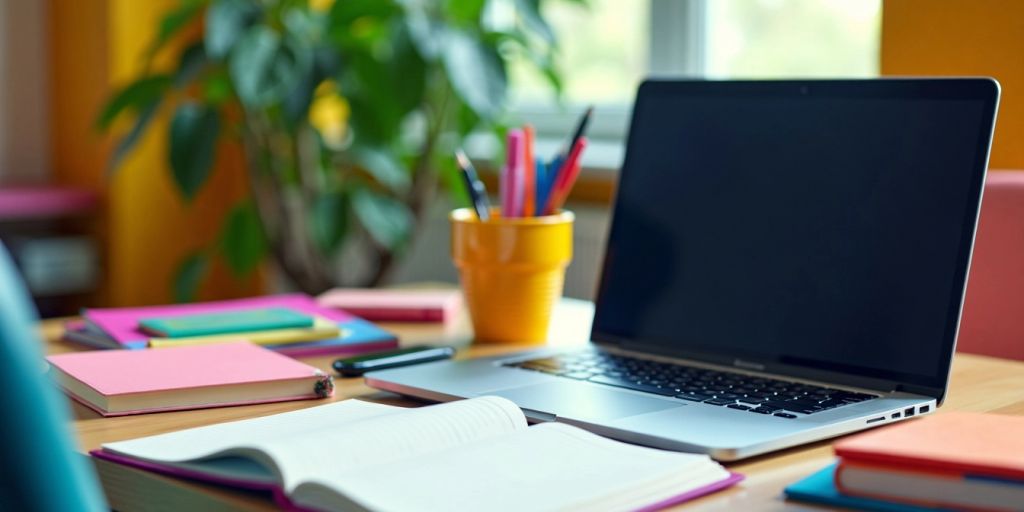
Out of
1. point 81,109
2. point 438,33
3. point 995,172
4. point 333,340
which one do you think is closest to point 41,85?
point 81,109

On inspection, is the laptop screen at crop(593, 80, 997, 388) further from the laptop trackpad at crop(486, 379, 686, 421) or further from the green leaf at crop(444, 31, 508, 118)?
the green leaf at crop(444, 31, 508, 118)

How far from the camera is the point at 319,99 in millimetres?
2457

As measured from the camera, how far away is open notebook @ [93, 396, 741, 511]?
63cm

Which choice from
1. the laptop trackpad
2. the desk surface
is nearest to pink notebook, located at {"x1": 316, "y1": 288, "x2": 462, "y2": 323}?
the desk surface

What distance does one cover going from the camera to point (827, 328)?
97cm

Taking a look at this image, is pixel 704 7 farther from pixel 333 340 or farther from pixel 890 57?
pixel 333 340

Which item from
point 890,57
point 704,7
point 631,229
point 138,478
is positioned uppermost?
point 704,7

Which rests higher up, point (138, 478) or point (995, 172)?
point (995, 172)

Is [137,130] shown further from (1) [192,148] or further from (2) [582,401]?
(2) [582,401]

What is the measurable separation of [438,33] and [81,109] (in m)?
1.25

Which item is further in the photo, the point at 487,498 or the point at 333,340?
the point at 333,340

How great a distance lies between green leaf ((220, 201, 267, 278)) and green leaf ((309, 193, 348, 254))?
0.14 metres

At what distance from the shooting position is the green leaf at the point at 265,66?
217 centimetres

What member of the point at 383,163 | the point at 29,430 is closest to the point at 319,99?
the point at 383,163
